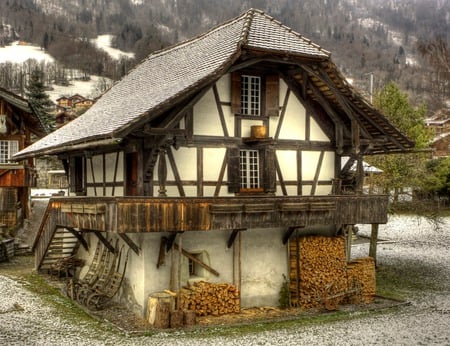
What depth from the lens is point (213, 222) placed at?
19.2m

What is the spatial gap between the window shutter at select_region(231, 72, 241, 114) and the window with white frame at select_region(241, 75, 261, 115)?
526 mm

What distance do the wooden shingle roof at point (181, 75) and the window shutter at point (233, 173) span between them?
3007 mm

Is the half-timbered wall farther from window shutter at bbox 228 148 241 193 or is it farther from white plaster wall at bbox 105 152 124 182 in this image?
window shutter at bbox 228 148 241 193

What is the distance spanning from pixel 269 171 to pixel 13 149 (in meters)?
20.8

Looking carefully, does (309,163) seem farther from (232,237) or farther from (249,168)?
(232,237)

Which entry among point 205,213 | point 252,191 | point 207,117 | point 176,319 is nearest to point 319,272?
point 252,191

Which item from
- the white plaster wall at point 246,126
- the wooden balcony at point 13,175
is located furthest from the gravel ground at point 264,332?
the wooden balcony at point 13,175

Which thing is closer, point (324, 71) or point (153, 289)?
point (153, 289)

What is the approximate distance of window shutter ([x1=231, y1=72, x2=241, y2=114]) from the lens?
22.0 meters

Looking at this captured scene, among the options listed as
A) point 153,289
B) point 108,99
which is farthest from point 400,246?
point 153,289

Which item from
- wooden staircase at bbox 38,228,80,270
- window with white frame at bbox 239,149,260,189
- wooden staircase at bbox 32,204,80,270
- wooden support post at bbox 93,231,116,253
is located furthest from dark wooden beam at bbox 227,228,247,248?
wooden staircase at bbox 38,228,80,270

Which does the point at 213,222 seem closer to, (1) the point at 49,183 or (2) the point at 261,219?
(2) the point at 261,219

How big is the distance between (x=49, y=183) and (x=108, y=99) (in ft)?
168

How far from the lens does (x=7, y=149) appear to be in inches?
1485
